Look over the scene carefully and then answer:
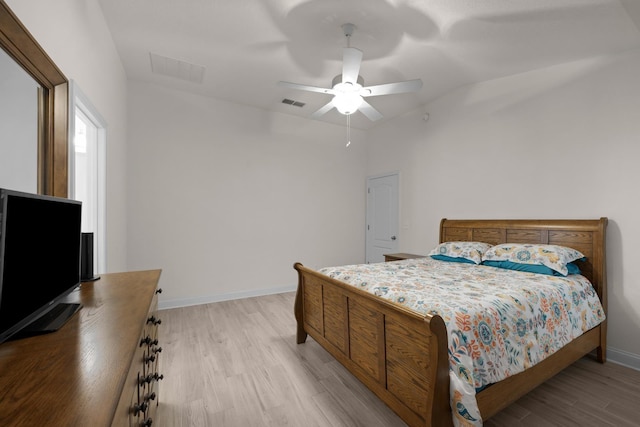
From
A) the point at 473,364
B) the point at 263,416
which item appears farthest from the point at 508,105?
the point at 263,416

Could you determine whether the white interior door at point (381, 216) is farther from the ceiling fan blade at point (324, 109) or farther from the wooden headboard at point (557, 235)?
the ceiling fan blade at point (324, 109)

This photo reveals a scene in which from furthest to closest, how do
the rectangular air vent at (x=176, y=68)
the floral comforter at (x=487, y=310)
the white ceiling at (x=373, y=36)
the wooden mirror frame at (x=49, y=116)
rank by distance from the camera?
the rectangular air vent at (x=176, y=68) < the white ceiling at (x=373, y=36) < the floral comforter at (x=487, y=310) < the wooden mirror frame at (x=49, y=116)

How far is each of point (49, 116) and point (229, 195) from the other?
8.63 feet

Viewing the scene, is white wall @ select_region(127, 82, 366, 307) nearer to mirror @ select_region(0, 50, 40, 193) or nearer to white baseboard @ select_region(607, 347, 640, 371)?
mirror @ select_region(0, 50, 40, 193)

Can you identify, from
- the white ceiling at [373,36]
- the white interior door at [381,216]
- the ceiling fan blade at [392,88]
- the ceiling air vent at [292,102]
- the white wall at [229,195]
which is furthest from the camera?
the white interior door at [381,216]

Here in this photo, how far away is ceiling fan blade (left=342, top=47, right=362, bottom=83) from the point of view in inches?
87.0

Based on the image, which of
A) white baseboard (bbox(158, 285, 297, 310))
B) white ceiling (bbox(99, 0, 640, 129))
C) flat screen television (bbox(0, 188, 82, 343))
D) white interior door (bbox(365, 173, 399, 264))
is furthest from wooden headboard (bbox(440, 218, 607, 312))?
flat screen television (bbox(0, 188, 82, 343))

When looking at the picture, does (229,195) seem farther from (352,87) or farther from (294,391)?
(294,391)

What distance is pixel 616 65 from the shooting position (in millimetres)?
2535

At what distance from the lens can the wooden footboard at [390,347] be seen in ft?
4.56

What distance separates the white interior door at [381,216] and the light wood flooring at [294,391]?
8.26ft

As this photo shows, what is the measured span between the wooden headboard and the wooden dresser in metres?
3.42

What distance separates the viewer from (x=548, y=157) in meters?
2.94

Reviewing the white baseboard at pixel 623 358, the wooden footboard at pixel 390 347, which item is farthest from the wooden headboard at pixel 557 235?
the wooden footboard at pixel 390 347
